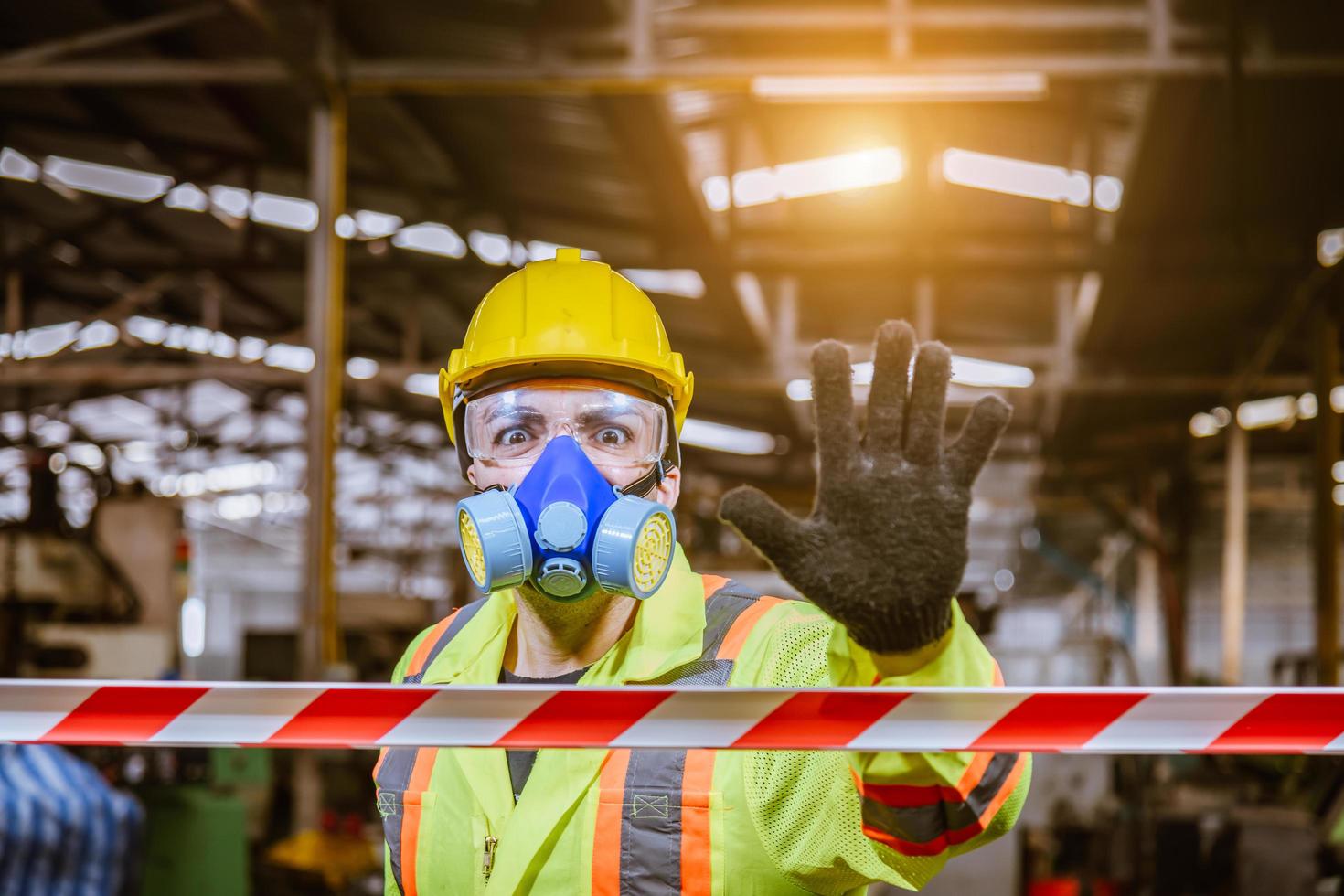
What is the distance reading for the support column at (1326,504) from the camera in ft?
27.9

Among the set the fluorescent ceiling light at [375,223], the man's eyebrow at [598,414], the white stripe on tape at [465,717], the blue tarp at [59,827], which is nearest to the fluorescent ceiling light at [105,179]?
the fluorescent ceiling light at [375,223]

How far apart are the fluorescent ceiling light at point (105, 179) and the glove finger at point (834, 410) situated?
35.7 ft

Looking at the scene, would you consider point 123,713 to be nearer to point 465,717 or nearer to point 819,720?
point 465,717

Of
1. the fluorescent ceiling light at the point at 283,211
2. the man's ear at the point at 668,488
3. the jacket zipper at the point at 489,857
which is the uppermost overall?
the fluorescent ceiling light at the point at 283,211

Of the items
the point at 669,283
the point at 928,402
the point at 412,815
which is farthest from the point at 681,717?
the point at 669,283

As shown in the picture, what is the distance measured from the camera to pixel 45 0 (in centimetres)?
870

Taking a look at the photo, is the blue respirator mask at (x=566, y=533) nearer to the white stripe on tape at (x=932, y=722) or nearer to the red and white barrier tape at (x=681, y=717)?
the red and white barrier tape at (x=681, y=717)

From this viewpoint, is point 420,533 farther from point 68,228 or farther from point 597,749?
point 597,749

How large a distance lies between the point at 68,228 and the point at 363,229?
260 centimetres

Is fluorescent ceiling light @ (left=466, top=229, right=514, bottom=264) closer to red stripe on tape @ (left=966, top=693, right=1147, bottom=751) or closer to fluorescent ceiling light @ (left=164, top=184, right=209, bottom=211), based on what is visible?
fluorescent ceiling light @ (left=164, top=184, right=209, bottom=211)

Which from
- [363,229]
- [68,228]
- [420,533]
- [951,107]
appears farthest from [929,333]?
[420,533]

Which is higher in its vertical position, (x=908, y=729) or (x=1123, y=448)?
(x=1123, y=448)

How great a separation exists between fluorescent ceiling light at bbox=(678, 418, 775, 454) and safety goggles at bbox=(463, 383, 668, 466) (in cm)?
1356

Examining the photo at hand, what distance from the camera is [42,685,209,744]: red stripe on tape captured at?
1.89 m
